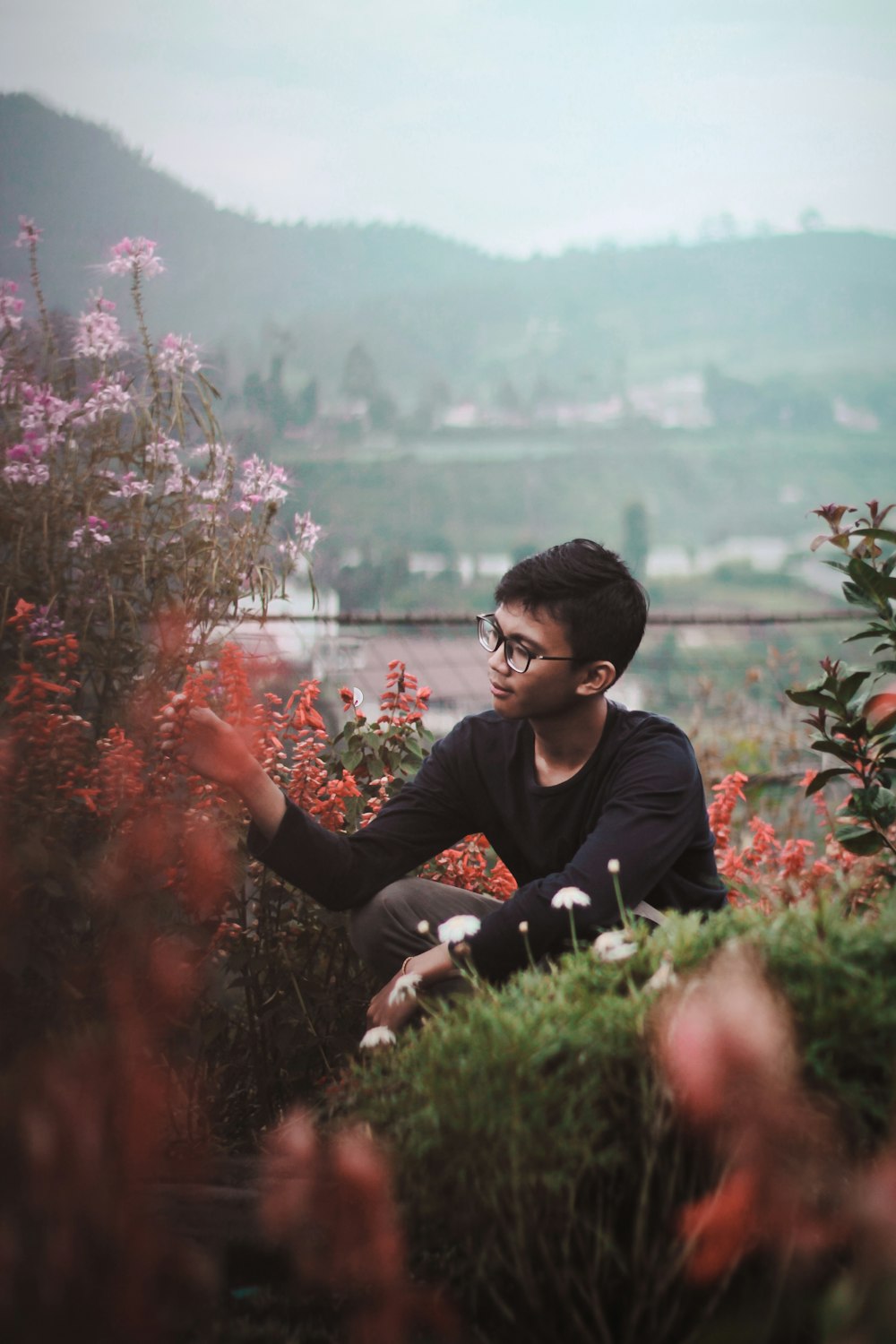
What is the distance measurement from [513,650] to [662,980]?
0.73 metres

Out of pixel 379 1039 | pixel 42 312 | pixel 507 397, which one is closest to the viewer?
pixel 379 1039

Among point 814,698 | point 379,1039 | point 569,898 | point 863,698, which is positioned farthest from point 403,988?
point 863,698

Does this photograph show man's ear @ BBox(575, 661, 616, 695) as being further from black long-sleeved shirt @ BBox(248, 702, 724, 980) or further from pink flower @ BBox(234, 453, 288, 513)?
pink flower @ BBox(234, 453, 288, 513)

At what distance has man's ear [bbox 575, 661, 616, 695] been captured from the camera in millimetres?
1883

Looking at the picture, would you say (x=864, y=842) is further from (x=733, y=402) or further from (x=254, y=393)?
(x=733, y=402)

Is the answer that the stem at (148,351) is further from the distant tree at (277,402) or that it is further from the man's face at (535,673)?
the distant tree at (277,402)

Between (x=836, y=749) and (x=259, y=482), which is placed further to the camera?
(x=259, y=482)

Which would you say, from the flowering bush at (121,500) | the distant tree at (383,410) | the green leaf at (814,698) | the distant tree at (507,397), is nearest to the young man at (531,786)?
the green leaf at (814,698)

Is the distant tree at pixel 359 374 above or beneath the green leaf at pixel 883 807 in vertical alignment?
above

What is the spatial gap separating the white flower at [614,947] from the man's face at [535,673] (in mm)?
560

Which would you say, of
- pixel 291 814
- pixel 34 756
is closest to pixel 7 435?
pixel 34 756

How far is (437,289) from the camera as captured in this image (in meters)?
13.1

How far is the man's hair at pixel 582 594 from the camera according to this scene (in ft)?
6.12

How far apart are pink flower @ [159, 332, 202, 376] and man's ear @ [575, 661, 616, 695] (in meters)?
1.30
